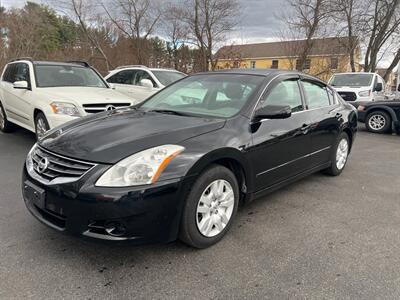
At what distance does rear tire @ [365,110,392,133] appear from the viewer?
30.8 ft

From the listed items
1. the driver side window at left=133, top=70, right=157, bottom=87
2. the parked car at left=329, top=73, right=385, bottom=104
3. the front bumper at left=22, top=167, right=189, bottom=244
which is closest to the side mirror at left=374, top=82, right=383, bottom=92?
the parked car at left=329, top=73, right=385, bottom=104

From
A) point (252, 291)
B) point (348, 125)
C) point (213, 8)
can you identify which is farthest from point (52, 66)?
point (213, 8)

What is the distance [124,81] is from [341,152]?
264 inches

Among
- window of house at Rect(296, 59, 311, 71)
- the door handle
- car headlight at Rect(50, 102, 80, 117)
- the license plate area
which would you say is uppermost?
window of house at Rect(296, 59, 311, 71)

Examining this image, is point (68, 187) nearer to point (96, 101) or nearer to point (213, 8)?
point (96, 101)

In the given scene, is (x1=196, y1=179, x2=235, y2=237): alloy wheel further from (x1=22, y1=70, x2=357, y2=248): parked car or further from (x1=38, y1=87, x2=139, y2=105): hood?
(x1=38, y1=87, x2=139, y2=105): hood

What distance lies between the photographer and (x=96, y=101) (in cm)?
573

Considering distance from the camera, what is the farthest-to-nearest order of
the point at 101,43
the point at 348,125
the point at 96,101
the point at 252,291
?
the point at 101,43 < the point at 96,101 < the point at 348,125 < the point at 252,291

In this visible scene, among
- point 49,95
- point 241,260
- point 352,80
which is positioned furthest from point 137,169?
point 352,80

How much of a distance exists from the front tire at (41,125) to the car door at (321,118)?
418 centimetres

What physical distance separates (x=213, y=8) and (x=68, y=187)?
22.4 meters

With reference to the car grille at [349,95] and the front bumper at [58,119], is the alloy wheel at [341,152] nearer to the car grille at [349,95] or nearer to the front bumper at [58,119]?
the front bumper at [58,119]

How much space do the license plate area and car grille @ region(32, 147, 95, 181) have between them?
0.11m

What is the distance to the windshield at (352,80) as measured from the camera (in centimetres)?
1224
